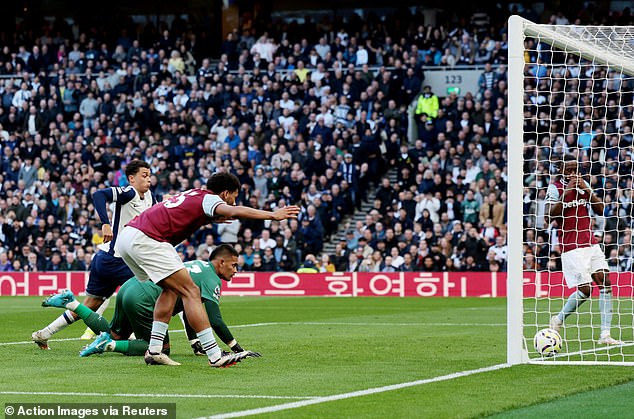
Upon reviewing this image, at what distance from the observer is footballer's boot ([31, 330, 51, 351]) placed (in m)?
13.0

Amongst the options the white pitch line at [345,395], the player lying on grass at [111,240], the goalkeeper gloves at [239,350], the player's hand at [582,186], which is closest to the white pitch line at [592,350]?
the white pitch line at [345,395]

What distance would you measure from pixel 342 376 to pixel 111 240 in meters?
4.44

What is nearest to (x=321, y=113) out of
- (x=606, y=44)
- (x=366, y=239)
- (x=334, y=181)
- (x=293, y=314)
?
(x=334, y=181)

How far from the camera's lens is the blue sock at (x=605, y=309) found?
1425 cm

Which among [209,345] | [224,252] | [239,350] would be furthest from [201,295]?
[209,345]

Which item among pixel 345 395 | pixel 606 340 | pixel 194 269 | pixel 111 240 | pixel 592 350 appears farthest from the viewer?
pixel 606 340

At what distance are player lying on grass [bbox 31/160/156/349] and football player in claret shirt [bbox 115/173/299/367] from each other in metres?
2.22

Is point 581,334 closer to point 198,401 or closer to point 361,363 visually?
point 361,363

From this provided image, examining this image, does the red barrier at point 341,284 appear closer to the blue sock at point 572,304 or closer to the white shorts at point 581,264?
the white shorts at point 581,264

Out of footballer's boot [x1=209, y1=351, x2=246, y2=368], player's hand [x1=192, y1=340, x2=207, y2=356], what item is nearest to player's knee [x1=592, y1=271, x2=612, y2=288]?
player's hand [x1=192, y1=340, x2=207, y2=356]

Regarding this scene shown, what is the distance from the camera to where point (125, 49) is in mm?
38156

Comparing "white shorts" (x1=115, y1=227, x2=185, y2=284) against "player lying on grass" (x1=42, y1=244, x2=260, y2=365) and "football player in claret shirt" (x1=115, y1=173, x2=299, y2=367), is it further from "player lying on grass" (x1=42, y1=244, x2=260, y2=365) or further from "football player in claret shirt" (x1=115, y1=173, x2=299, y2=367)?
"player lying on grass" (x1=42, y1=244, x2=260, y2=365)

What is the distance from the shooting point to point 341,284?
2831 cm

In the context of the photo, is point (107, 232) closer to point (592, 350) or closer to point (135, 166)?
point (135, 166)
